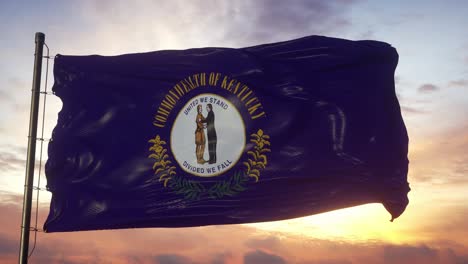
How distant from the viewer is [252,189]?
47.3 ft

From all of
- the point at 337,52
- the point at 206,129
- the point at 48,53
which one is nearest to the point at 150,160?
the point at 206,129

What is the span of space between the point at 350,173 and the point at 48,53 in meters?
7.46

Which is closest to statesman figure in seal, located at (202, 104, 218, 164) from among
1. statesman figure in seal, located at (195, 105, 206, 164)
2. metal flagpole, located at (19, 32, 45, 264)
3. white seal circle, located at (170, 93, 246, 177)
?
white seal circle, located at (170, 93, 246, 177)

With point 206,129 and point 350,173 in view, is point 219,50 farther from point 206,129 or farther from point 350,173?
point 350,173

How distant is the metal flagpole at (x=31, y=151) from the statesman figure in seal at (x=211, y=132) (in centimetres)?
374

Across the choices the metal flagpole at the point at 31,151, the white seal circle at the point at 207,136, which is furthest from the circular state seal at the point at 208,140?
the metal flagpole at the point at 31,151

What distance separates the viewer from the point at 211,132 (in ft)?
49.4

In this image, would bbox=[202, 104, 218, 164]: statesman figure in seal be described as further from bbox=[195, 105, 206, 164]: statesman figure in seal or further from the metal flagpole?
the metal flagpole

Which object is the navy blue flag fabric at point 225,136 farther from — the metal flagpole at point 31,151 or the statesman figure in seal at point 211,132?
the metal flagpole at point 31,151

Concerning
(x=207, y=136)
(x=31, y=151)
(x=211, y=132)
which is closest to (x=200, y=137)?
(x=207, y=136)

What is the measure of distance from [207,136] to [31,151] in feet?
12.6

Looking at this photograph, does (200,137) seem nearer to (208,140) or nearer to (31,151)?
(208,140)

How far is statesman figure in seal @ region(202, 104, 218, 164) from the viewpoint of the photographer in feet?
48.6

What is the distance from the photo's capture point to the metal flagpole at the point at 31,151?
14.0m
